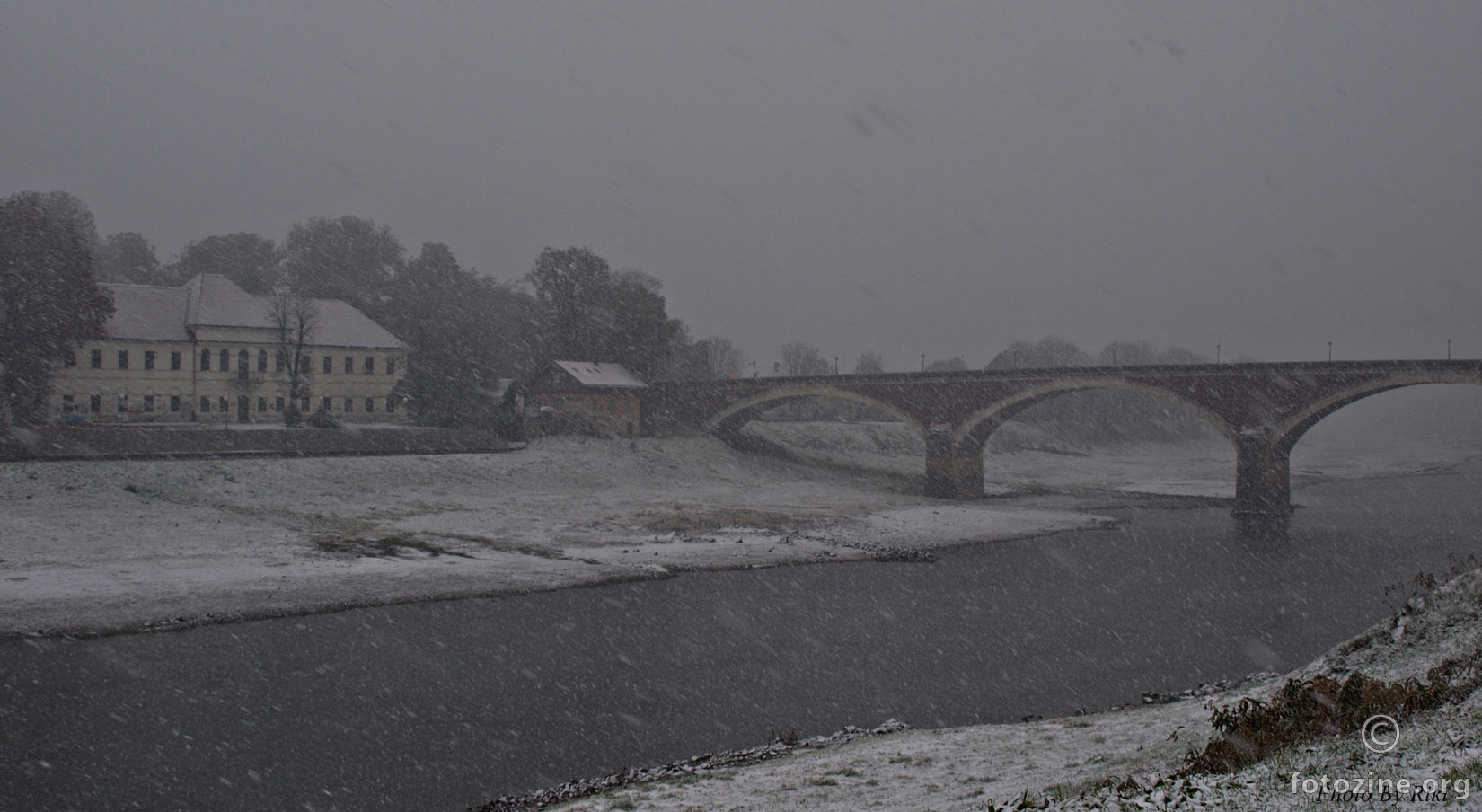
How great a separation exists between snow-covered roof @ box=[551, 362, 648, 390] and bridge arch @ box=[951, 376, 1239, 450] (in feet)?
71.7

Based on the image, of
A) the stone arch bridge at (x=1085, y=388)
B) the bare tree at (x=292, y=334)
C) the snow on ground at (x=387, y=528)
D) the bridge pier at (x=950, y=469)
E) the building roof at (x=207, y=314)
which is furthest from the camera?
the bare tree at (x=292, y=334)

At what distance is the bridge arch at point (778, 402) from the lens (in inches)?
2263

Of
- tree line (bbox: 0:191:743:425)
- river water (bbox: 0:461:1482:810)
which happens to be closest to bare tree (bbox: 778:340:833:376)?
tree line (bbox: 0:191:743:425)

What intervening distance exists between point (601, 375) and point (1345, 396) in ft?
136

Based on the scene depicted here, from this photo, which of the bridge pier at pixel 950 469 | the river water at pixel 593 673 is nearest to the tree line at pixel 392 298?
the bridge pier at pixel 950 469

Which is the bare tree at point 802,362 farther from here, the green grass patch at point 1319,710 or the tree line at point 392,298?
the green grass patch at point 1319,710

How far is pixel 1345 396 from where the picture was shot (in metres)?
44.6

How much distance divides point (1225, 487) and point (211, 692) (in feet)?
189

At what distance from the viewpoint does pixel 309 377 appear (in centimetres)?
6600

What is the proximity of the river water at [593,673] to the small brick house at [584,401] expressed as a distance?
1264 inches

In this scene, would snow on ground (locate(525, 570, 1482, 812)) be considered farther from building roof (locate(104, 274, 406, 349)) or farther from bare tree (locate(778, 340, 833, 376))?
bare tree (locate(778, 340, 833, 376))

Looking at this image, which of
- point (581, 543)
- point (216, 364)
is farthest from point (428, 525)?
point (216, 364)

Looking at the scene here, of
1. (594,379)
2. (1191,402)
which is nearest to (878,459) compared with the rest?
(594,379)

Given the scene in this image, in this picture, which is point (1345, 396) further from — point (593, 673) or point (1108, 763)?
point (1108, 763)
